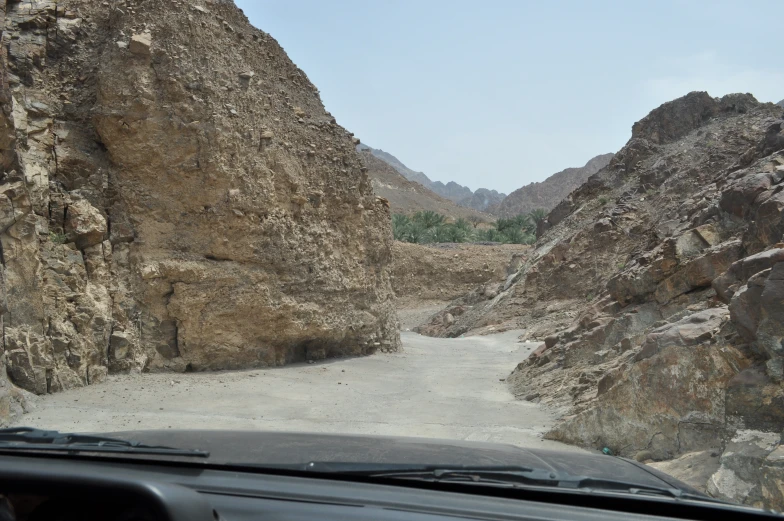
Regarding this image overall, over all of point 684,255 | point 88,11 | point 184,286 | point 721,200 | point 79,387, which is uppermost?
point 88,11

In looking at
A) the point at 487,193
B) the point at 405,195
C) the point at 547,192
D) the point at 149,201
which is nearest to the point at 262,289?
the point at 149,201

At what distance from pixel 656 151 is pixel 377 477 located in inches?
1078

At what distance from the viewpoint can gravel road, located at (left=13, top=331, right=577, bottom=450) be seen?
635 centimetres

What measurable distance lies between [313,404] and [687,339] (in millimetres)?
3993

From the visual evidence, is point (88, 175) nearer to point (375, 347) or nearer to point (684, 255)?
point (375, 347)

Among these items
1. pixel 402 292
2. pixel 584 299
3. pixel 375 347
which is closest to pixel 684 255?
pixel 375 347

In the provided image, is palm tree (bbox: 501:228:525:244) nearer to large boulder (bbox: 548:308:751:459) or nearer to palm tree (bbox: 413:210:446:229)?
palm tree (bbox: 413:210:446:229)

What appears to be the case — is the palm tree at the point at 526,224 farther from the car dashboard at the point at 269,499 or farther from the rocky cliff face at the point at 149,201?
the car dashboard at the point at 269,499

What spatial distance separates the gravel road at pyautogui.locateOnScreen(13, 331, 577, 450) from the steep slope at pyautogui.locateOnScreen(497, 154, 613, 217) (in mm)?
91889

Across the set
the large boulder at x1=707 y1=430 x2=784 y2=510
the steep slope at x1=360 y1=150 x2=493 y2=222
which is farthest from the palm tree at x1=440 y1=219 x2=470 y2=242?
the large boulder at x1=707 y1=430 x2=784 y2=510

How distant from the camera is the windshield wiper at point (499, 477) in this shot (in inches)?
66.9

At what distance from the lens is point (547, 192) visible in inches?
4321

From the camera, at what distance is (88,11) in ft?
31.3

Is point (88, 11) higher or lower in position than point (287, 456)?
higher
